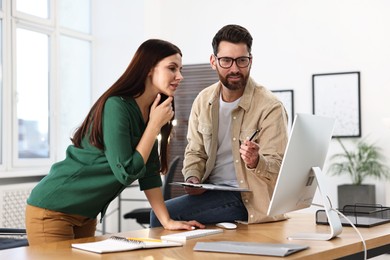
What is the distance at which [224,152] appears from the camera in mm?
2996

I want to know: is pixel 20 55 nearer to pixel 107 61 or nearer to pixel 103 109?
pixel 107 61

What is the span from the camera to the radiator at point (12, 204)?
558cm

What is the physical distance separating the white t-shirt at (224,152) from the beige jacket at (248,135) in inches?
1.0

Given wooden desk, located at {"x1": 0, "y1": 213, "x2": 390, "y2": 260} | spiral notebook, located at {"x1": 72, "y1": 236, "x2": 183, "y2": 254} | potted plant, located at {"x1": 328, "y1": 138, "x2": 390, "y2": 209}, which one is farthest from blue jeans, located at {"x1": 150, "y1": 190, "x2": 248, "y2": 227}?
potted plant, located at {"x1": 328, "y1": 138, "x2": 390, "y2": 209}

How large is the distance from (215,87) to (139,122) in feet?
2.35

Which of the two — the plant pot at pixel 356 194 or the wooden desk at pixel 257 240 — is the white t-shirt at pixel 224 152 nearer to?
the wooden desk at pixel 257 240

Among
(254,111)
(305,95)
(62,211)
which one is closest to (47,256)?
(62,211)

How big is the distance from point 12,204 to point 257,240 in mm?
3905

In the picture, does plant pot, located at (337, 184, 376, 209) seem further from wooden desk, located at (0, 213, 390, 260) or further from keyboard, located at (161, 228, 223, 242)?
keyboard, located at (161, 228, 223, 242)

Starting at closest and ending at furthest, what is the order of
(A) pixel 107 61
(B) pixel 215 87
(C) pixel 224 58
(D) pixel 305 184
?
1. (D) pixel 305 184
2. (C) pixel 224 58
3. (B) pixel 215 87
4. (A) pixel 107 61

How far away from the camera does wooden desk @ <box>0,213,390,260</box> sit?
1878 mm

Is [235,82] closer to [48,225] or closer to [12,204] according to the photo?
[48,225]

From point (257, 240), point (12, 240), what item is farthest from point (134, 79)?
point (12, 240)

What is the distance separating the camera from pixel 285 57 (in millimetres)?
6625
